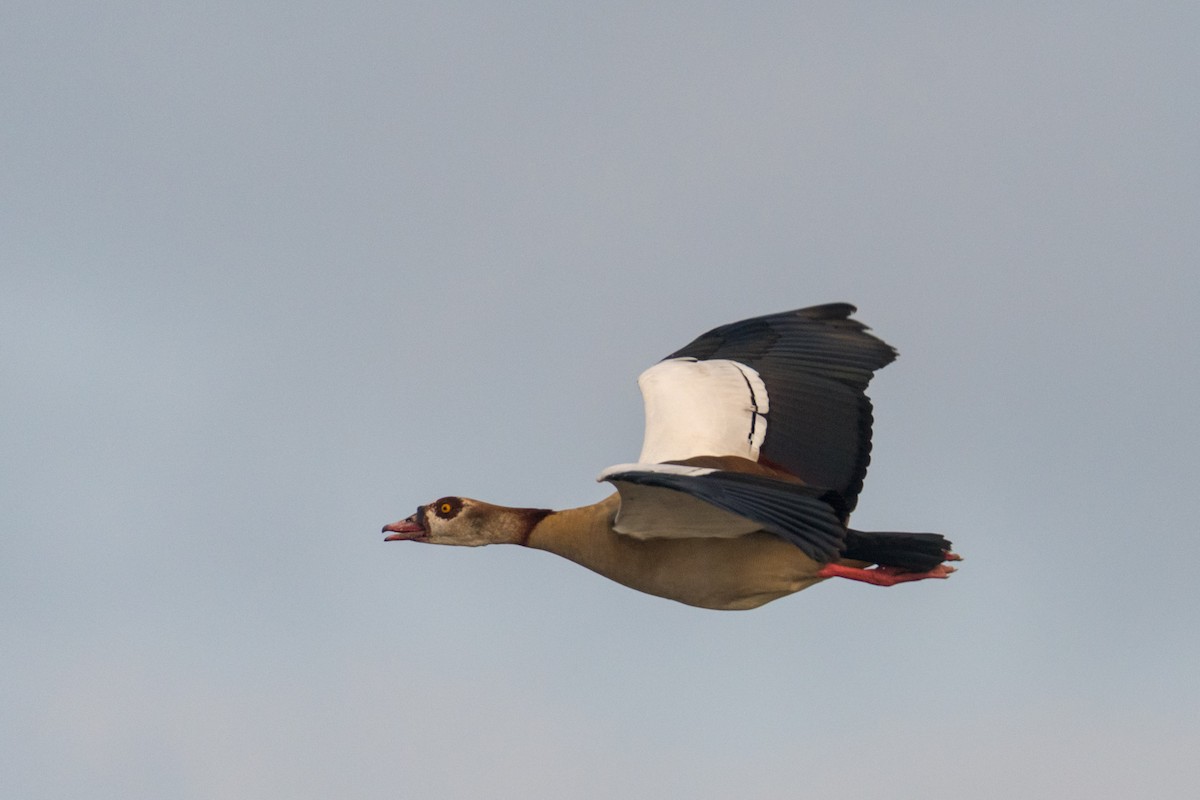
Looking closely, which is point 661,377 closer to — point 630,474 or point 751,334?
point 751,334

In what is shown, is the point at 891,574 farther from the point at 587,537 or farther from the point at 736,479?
the point at 736,479

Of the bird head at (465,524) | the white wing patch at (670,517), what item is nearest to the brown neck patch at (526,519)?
the bird head at (465,524)

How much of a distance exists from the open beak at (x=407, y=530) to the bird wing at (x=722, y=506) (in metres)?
2.27

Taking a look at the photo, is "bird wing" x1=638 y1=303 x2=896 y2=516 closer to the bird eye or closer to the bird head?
the bird head

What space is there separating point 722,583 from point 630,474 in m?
1.83

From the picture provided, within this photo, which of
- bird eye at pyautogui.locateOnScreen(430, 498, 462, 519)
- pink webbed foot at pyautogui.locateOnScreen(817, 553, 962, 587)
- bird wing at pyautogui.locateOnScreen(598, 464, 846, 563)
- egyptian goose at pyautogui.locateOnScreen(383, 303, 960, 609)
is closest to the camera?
bird wing at pyautogui.locateOnScreen(598, 464, 846, 563)

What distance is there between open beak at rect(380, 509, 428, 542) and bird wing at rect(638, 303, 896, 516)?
1.92 meters

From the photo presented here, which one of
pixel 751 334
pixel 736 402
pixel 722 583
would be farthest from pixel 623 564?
pixel 751 334

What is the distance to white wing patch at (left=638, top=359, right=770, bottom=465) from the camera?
→ 41.1 feet

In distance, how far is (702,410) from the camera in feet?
42.1

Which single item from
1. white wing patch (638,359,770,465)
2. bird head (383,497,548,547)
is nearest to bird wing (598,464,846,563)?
white wing patch (638,359,770,465)

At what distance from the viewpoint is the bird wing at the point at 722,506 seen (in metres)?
10.1

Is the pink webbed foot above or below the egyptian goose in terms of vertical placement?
below

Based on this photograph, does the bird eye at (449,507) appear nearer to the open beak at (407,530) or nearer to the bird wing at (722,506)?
the open beak at (407,530)
